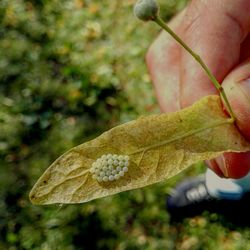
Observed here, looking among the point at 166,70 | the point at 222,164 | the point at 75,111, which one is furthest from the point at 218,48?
the point at 75,111

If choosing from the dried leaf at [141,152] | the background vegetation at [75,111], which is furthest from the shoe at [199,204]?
the dried leaf at [141,152]

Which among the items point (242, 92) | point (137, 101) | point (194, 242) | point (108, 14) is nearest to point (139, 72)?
point (137, 101)

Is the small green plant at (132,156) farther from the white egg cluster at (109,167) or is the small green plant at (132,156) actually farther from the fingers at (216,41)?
the fingers at (216,41)

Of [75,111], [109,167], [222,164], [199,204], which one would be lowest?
[199,204]

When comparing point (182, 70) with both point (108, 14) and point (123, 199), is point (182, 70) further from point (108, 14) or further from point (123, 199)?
point (108, 14)

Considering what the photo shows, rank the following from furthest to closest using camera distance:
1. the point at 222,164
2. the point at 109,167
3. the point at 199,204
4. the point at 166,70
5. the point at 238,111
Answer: the point at 199,204 → the point at 166,70 → the point at 222,164 → the point at 238,111 → the point at 109,167

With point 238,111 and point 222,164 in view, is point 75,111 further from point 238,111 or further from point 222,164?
point 238,111

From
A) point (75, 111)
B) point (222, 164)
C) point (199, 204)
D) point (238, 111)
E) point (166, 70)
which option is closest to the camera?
point (238, 111)

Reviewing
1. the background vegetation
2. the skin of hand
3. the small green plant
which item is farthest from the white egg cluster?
the background vegetation
